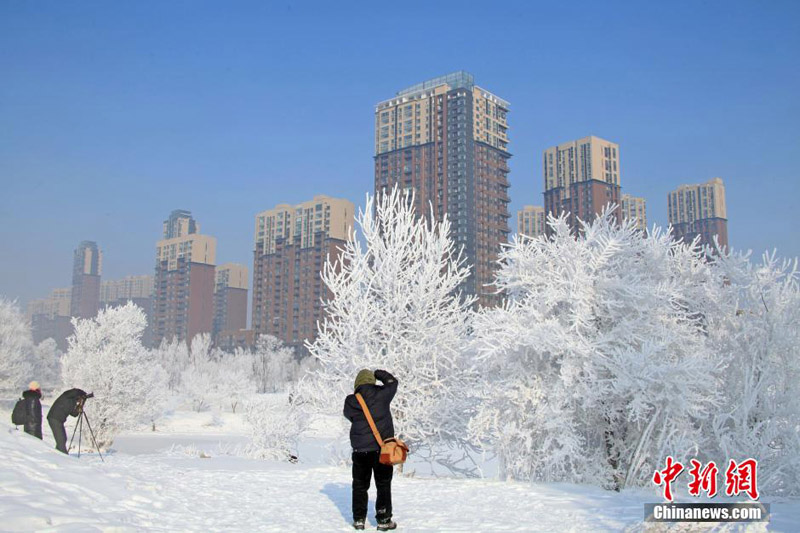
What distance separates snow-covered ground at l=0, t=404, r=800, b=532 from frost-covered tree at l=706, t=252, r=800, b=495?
3668mm

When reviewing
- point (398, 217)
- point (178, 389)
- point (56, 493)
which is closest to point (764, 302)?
point (398, 217)

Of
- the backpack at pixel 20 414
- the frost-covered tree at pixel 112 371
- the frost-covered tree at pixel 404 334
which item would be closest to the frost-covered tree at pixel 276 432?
the frost-covered tree at pixel 112 371

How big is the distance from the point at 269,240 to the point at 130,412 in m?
112

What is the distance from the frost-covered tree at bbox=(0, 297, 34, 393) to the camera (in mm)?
47062

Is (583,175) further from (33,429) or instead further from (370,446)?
(370,446)

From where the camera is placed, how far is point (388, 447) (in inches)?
279

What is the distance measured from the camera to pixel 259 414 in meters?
27.8

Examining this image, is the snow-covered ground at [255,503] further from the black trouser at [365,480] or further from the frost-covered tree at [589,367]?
the frost-covered tree at [589,367]

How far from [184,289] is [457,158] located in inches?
3248

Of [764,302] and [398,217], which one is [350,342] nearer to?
[398,217]

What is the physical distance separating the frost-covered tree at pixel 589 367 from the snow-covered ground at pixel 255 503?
2.15 m

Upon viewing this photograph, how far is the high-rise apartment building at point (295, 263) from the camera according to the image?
125188 millimetres

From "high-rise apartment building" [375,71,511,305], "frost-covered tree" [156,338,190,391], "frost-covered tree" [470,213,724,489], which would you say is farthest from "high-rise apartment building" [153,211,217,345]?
"frost-covered tree" [470,213,724,489]

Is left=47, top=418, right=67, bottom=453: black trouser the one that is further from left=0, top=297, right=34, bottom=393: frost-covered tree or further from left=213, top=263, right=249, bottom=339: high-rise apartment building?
left=213, top=263, right=249, bottom=339: high-rise apartment building
